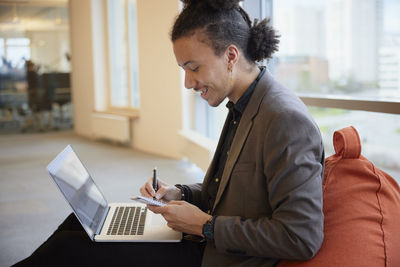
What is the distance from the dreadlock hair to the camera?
4.50 feet

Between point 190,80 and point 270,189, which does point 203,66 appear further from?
point 270,189

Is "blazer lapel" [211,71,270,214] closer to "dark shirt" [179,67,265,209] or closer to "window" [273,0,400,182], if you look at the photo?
"dark shirt" [179,67,265,209]

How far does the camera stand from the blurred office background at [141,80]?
15.3 feet

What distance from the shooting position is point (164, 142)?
621 cm

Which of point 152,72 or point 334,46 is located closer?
point 152,72

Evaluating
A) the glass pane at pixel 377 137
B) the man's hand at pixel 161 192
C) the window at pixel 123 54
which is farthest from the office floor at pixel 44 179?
the glass pane at pixel 377 137

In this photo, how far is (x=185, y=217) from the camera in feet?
4.34

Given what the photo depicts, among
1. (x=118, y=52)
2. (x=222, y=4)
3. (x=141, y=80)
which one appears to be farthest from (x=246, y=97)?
(x=118, y=52)

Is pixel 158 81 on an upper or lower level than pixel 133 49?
lower

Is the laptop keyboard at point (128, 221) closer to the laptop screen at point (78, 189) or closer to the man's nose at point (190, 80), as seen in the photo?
the laptop screen at point (78, 189)

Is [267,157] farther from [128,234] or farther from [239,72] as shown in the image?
[128,234]

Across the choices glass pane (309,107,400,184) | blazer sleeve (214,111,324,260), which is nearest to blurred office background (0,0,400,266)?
glass pane (309,107,400,184)

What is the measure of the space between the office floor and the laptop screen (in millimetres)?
1341

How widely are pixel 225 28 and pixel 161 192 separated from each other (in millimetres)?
646
